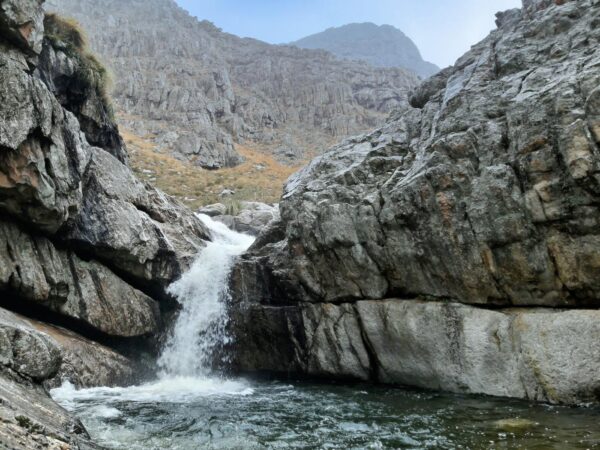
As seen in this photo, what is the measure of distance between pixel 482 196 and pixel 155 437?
12571mm

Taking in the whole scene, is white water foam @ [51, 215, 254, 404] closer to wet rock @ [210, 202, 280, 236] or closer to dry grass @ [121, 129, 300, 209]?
wet rock @ [210, 202, 280, 236]

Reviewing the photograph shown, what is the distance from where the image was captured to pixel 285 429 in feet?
40.6

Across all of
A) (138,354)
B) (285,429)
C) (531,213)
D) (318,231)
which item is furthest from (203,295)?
(531,213)

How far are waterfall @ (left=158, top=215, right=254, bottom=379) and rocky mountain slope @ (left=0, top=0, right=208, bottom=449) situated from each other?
2.67 ft

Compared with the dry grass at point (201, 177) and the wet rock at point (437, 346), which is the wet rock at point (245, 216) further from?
the wet rock at point (437, 346)

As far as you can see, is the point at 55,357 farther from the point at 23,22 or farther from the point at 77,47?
the point at 77,47

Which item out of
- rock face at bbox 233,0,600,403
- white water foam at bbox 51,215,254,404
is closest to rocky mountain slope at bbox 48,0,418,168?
white water foam at bbox 51,215,254,404

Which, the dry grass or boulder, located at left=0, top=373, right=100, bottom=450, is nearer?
boulder, located at left=0, top=373, right=100, bottom=450

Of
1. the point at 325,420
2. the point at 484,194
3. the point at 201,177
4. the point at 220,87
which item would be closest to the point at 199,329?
the point at 325,420

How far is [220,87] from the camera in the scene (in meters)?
102

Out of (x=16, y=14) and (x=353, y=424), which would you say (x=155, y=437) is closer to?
(x=353, y=424)

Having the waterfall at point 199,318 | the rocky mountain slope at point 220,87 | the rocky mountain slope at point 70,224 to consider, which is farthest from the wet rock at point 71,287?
the rocky mountain slope at point 220,87

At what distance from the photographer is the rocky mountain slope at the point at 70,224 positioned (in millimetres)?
16281

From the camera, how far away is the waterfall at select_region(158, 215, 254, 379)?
22.0 meters
